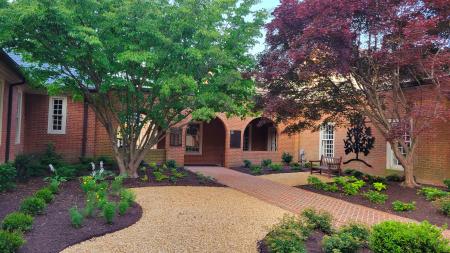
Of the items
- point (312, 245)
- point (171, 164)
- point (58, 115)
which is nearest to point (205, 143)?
point (171, 164)

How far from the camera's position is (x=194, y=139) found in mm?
21062

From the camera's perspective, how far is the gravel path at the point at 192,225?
18.5 feet

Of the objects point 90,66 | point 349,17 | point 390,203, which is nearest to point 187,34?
point 90,66

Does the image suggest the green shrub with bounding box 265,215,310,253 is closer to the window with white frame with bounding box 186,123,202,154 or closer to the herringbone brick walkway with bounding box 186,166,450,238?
Result: the herringbone brick walkway with bounding box 186,166,450,238

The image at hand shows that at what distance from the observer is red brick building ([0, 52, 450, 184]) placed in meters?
12.3

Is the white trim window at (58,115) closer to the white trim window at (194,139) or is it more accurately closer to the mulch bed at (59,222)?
the mulch bed at (59,222)

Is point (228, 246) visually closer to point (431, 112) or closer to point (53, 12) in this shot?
point (53, 12)

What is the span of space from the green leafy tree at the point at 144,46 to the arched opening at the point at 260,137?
35.9 feet

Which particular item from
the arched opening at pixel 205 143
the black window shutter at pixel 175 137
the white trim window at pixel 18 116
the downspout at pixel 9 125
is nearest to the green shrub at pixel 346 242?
the downspout at pixel 9 125

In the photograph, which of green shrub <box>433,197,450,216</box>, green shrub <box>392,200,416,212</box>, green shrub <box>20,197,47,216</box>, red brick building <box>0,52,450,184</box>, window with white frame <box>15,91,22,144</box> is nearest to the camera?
green shrub <box>20,197,47,216</box>

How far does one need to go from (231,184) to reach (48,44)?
742 centimetres

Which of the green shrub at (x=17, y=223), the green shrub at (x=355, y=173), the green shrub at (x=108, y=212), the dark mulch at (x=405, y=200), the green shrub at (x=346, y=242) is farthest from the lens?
the green shrub at (x=355, y=173)

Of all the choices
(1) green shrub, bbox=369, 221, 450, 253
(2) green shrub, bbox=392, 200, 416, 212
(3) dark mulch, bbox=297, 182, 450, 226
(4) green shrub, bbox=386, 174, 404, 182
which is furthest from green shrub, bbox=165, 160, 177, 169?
(1) green shrub, bbox=369, 221, 450, 253

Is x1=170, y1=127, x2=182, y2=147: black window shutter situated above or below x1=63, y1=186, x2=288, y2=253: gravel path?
above
